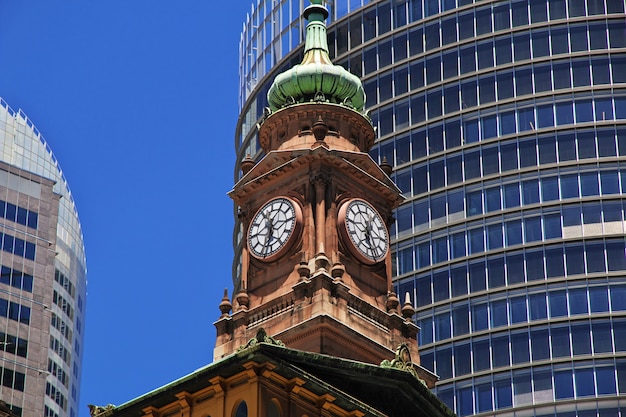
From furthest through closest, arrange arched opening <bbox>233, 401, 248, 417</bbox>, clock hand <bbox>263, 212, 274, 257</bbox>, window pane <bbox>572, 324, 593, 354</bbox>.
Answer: window pane <bbox>572, 324, 593, 354</bbox> < clock hand <bbox>263, 212, 274, 257</bbox> < arched opening <bbox>233, 401, 248, 417</bbox>

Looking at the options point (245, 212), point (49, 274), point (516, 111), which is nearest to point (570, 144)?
point (516, 111)

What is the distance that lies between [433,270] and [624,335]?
1669cm

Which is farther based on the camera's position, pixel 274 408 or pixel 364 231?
pixel 364 231

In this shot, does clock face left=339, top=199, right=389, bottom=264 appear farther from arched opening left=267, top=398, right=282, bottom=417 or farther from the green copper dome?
arched opening left=267, top=398, right=282, bottom=417

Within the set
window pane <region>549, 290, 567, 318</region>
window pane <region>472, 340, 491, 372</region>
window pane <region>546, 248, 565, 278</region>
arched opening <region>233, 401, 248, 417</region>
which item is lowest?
arched opening <region>233, 401, 248, 417</region>

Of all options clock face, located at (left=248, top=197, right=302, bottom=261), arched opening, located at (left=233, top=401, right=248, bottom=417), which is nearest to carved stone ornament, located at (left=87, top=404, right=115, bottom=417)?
arched opening, located at (left=233, top=401, right=248, bottom=417)

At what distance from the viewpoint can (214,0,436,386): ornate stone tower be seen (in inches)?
2778

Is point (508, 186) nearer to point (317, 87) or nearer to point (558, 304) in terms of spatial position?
point (558, 304)

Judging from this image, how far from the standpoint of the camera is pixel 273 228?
74938 mm

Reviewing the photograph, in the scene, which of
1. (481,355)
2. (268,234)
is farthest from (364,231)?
(481,355)

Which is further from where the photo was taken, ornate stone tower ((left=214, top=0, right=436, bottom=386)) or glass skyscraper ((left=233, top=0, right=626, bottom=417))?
glass skyscraper ((left=233, top=0, right=626, bottom=417))

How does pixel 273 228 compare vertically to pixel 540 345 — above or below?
below

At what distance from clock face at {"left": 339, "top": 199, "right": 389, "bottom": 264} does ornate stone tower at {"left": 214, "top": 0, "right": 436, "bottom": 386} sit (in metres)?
0.04

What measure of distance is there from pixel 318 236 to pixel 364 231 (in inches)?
112
